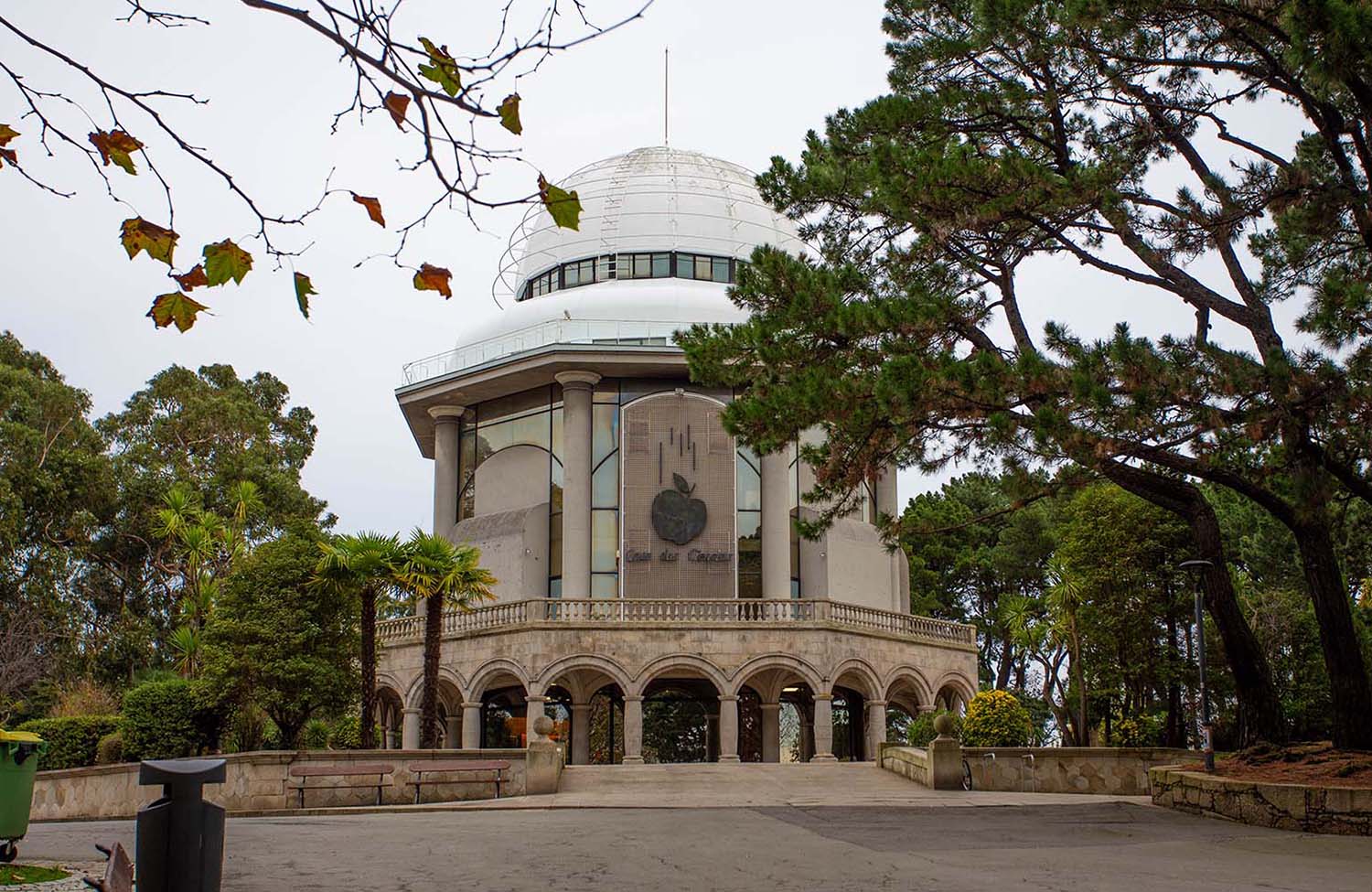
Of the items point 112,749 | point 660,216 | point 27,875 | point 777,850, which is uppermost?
point 660,216

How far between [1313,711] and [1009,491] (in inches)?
675

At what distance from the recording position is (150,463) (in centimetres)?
5056

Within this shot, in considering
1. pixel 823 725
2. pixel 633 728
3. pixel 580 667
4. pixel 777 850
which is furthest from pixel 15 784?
pixel 823 725

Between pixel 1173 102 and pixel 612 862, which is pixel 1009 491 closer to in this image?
pixel 1173 102

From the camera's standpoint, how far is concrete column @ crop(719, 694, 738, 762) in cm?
3278

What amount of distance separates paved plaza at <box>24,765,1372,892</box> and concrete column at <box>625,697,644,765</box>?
13692mm

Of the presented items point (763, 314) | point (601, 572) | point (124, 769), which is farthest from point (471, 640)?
point (763, 314)

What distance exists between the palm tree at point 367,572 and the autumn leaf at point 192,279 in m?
21.2

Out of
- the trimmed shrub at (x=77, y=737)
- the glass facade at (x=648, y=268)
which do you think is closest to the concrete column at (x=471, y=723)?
the trimmed shrub at (x=77, y=737)

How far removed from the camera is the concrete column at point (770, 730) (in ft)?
116

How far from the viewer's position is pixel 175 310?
481cm

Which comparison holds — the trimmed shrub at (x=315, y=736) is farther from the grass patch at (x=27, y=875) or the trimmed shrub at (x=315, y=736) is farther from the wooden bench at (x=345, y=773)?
the grass patch at (x=27, y=875)

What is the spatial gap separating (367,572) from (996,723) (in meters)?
12.4

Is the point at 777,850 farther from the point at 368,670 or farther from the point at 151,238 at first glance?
the point at 368,670
